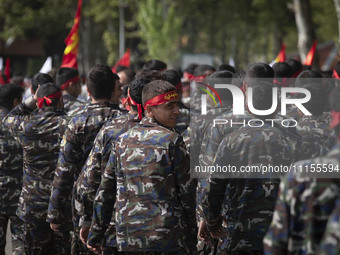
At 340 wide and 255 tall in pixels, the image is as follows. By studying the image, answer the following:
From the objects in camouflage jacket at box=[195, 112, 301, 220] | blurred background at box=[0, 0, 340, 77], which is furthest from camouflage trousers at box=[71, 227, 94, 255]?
blurred background at box=[0, 0, 340, 77]

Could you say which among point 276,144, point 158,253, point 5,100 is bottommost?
point 158,253

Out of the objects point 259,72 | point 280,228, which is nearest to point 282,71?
point 259,72

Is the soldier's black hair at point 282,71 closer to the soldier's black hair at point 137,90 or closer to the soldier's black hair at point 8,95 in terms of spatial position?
the soldier's black hair at point 8,95

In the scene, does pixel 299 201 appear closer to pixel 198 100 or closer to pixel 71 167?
pixel 71 167

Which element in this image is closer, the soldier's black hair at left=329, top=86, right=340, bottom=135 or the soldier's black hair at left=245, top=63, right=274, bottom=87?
the soldier's black hair at left=329, top=86, right=340, bottom=135

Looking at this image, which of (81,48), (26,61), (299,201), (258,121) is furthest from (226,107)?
(26,61)

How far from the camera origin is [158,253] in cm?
449

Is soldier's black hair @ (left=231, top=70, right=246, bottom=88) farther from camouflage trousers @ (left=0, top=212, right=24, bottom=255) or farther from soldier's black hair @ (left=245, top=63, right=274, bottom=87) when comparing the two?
camouflage trousers @ (left=0, top=212, right=24, bottom=255)

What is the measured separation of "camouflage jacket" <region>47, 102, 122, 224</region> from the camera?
18.6ft

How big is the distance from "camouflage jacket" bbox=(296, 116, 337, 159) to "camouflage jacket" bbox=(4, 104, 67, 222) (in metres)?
2.41

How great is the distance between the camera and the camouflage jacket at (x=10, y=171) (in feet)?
23.7

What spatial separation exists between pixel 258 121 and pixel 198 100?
328 centimetres

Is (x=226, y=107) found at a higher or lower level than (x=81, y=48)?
lower

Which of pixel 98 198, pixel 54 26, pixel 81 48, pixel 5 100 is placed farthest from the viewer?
pixel 54 26
